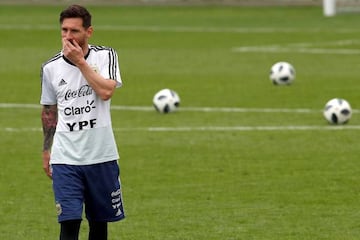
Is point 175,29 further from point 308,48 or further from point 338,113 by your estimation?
point 338,113

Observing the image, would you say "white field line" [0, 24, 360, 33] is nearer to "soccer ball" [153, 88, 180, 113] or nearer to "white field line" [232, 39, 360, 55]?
"white field line" [232, 39, 360, 55]

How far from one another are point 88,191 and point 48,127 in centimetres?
64

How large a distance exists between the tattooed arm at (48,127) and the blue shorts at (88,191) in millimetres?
243

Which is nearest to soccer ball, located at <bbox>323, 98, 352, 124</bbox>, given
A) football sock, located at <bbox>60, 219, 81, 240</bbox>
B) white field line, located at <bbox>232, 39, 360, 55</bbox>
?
football sock, located at <bbox>60, 219, 81, 240</bbox>

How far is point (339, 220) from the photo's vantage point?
1273 cm

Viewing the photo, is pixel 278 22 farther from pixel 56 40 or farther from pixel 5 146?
pixel 5 146

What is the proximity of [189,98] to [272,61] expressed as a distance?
292 inches

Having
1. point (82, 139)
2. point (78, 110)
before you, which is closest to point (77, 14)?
point (78, 110)

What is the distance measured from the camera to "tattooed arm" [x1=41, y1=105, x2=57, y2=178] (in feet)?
33.3

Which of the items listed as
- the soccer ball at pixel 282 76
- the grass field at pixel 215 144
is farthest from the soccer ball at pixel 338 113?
the soccer ball at pixel 282 76

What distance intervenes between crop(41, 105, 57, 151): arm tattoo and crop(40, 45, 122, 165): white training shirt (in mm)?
200

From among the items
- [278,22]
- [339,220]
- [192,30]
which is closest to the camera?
[339,220]

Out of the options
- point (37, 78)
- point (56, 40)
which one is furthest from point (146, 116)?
point (56, 40)

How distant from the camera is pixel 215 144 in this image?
17875mm
